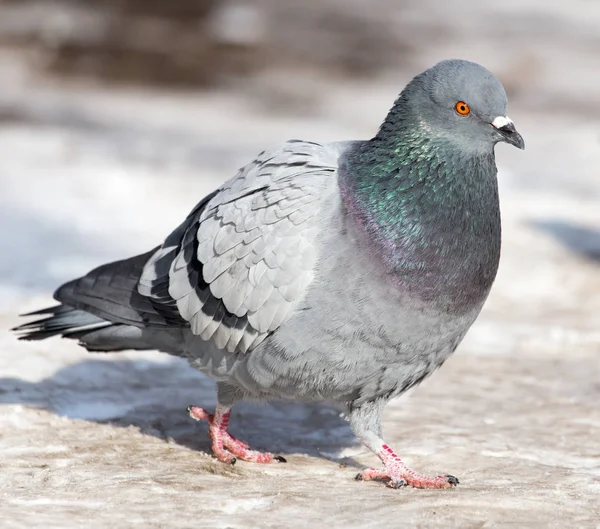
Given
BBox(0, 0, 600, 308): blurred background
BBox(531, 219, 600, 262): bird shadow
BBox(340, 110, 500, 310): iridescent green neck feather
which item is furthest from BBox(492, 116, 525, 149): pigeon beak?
BBox(531, 219, 600, 262): bird shadow

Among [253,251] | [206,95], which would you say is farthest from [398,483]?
[206,95]

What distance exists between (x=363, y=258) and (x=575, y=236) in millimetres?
4872

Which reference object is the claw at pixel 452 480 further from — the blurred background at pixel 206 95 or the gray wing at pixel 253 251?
the blurred background at pixel 206 95

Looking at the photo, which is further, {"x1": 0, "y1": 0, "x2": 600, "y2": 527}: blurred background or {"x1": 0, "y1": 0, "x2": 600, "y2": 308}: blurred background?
{"x1": 0, "y1": 0, "x2": 600, "y2": 308}: blurred background

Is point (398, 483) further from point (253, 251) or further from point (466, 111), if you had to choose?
point (466, 111)

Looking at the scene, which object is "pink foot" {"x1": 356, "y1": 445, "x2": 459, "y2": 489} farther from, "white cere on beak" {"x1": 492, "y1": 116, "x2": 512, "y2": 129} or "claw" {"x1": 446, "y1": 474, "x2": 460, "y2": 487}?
"white cere on beak" {"x1": 492, "y1": 116, "x2": 512, "y2": 129}

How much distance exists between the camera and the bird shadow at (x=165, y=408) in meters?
5.09

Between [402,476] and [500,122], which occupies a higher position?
[500,122]

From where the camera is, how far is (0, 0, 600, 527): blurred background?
482 centimetres

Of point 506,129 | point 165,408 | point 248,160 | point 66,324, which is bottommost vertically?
point 165,408

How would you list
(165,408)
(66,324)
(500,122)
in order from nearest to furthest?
(500,122) < (66,324) < (165,408)

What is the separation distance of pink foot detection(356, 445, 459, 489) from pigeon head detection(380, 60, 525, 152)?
1.36 m

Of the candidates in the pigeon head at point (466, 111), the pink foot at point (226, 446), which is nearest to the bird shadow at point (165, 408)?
the pink foot at point (226, 446)

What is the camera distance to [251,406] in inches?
221
